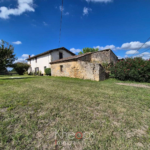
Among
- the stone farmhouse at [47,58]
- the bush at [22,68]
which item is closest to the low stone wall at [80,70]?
the stone farmhouse at [47,58]

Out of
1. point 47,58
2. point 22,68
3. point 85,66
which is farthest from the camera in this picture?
point 22,68

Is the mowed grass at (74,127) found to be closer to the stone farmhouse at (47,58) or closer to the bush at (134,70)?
the bush at (134,70)

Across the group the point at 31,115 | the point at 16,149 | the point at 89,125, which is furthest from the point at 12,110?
the point at 89,125

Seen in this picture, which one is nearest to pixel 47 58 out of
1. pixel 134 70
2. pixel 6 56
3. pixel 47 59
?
pixel 47 59

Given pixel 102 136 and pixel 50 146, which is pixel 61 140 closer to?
pixel 50 146

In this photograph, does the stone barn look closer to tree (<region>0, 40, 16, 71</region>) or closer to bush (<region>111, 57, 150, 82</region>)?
bush (<region>111, 57, 150, 82</region>)

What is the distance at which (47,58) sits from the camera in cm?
1802

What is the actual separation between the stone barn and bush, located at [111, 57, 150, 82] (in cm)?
173

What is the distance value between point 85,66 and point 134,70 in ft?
16.1

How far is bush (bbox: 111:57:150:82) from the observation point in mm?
8047

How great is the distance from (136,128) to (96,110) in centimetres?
99

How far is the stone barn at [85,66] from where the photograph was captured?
896 cm

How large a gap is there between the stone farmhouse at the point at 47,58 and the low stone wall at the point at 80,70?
13.9ft

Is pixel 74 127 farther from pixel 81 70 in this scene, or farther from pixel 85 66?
pixel 81 70
